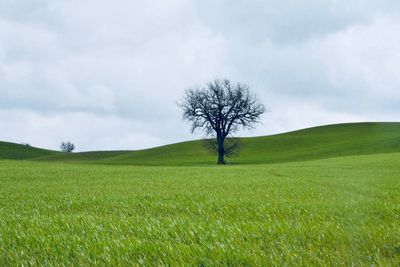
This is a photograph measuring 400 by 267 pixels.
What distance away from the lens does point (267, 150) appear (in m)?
90.8

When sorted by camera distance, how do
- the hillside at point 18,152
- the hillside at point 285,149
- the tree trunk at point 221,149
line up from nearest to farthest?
the tree trunk at point 221,149, the hillside at point 285,149, the hillside at point 18,152

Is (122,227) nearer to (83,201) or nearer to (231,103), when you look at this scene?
(83,201)

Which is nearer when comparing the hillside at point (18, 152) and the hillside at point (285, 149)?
the hillside at point (285, 149)

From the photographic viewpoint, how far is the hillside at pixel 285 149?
7481cm

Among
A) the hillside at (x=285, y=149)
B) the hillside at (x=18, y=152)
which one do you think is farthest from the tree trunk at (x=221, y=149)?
the hillside at (x=18, y=152)

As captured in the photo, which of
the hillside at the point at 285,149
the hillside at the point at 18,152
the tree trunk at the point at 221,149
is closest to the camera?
the tree trunk at the point at 221,149

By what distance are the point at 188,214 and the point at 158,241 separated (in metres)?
2.54

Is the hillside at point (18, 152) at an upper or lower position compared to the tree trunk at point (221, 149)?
upper

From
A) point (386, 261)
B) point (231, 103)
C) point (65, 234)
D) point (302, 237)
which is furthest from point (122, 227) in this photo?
point (231, 103)

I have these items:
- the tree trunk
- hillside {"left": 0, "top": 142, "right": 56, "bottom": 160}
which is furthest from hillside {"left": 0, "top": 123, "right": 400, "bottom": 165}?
the tree trunk

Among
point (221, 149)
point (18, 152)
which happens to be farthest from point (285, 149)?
point (18, 152)

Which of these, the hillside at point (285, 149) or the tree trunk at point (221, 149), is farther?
the hillside at point (285, 149)

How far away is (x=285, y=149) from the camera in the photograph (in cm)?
8975

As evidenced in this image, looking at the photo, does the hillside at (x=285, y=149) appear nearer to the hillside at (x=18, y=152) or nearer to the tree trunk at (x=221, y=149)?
the hillside at (x=18, y=152)
